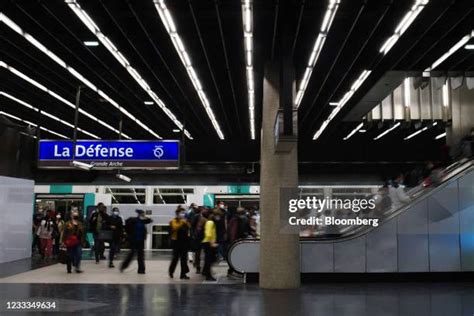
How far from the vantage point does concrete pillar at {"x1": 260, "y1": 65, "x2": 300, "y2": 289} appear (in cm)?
1082

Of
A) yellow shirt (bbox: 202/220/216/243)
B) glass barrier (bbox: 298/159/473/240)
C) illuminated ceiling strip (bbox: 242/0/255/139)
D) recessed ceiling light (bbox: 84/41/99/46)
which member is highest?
illuminated ceiling strip (bbox: 242/0/255/139)

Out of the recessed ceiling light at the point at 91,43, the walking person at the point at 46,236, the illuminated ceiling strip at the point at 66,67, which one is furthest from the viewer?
the walking person at the point at 46,236

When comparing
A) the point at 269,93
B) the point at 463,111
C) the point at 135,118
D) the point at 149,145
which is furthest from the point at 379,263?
the point at 135,118

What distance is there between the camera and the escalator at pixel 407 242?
11945 mm

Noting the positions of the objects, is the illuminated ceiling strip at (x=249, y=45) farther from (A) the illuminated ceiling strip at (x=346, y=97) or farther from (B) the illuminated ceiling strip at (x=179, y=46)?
(A) the illuminated ceiling strip at (x=346, y=97)

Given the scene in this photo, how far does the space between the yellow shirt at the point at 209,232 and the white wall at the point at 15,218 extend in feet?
24.0

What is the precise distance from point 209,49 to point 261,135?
2.16 meters

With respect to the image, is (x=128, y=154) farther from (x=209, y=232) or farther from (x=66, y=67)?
(x=209, y=232)

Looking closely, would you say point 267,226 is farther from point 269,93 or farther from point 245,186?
point 245,186

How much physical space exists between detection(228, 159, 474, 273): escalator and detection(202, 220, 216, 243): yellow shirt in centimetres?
50

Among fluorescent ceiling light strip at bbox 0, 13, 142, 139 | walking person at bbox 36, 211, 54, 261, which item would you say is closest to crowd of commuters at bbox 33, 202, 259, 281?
walking person at bbox 36, 211, 54, 261

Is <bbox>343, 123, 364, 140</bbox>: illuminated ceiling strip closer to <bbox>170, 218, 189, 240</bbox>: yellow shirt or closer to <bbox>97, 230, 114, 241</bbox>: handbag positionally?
<bbox>170, 218, 189, 240</bbox>: yellow shirt

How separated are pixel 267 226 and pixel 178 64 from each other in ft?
13.4

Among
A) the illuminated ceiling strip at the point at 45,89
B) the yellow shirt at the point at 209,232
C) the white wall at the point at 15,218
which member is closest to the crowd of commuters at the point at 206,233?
the yellow shirt at the point at 209,232
